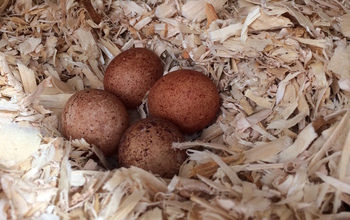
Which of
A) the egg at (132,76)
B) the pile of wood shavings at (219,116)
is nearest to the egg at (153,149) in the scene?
the pile of wood shavings at (219,116)

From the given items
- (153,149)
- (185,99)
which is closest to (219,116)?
(185,99)

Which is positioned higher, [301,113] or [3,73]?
[3,73]

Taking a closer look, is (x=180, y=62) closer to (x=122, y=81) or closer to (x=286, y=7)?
(x=122, y=81)

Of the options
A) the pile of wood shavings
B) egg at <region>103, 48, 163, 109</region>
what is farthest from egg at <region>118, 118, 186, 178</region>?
egg at <region>103, 48, 163, 109</region>

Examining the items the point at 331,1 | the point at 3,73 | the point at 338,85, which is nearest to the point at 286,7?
the point at 331,1

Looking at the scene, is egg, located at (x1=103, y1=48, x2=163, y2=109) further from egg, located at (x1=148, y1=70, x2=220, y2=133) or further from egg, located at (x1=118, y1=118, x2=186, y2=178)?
egg, located at (x1=118, y1=118, x2=186, y2=178)

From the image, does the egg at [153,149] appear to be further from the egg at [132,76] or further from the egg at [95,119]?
the egg at [132,76]

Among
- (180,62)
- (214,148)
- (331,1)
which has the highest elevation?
(331,1)
